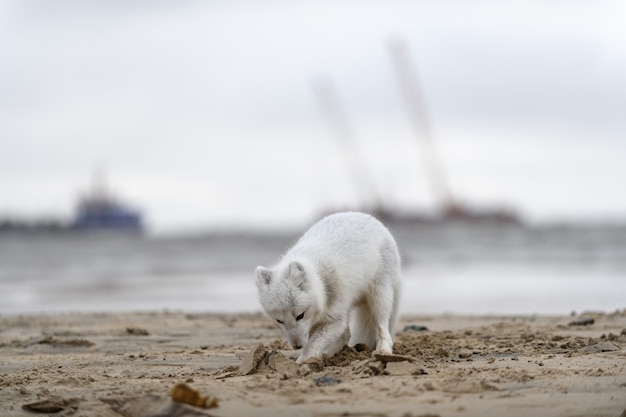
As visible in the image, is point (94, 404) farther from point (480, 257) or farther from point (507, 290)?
point (480, 257)

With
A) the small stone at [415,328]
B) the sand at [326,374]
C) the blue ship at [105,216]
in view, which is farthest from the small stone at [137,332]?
the blue ship at [105,216]

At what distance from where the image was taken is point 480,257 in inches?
1233

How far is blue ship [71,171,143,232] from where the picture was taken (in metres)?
79.6

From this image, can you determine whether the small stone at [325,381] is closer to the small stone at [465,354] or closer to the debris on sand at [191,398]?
the debris on sand at [191,398]

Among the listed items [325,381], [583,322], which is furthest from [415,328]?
[325,381]

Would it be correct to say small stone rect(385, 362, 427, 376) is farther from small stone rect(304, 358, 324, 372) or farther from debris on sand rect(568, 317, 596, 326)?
debris on sand rect(568, 317, 596, 326)

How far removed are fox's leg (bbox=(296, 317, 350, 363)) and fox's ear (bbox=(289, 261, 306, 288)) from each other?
490 mm

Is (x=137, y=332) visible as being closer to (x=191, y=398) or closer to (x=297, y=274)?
(x=297, y=274)

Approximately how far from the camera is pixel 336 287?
7090mm

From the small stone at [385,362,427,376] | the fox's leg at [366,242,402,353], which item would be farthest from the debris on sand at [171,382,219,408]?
the fox's leg at [366,242,402,353]

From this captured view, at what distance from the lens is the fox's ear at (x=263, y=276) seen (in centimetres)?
675

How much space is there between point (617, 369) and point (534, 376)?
66 centimetres

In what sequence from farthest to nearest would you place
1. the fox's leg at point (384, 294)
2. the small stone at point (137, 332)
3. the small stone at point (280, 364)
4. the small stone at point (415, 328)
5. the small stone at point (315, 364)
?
the small stone at point (415, 328) → the small stone at point (137, 332) → the fox's leg at point (384, 294) → the small stone at point (315, 364) → the small stone at point (280, 364)

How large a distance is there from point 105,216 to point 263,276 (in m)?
76.3
